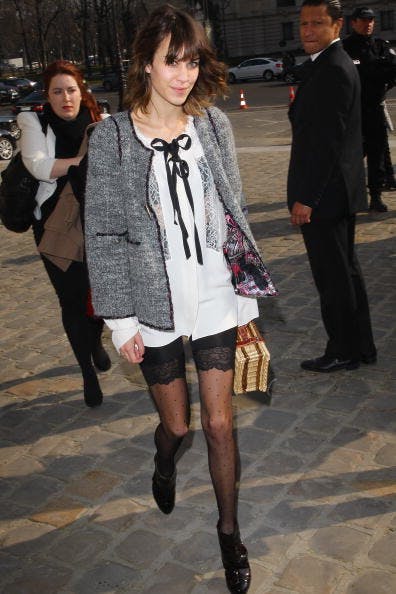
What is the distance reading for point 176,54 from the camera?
299 centimetres

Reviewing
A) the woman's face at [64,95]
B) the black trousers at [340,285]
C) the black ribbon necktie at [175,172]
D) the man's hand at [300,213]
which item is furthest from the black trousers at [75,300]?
the black ribbon necktie at [175,172]

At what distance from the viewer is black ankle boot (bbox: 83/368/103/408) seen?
16.6 feet

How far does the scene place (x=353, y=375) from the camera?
17.1ft

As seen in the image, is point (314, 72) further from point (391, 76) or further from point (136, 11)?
point (136, 11)

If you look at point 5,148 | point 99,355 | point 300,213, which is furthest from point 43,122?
point 5,148

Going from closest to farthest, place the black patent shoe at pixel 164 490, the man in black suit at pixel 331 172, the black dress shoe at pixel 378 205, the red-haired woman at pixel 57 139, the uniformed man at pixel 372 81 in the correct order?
the black patent shoe at pixel 164 490, the red-haired woman at pixel 57 139, the man in black suit at pixel 331 172, the uniformed man at pixel 372 81, the black dress shoe at pixel 378 205

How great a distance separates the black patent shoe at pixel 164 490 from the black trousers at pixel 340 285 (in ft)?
6.25

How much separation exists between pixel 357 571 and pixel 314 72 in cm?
291

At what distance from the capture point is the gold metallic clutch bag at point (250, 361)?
3363mm

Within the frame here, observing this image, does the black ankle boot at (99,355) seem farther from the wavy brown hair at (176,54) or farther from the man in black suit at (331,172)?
the wavy brown hair at (176,54)

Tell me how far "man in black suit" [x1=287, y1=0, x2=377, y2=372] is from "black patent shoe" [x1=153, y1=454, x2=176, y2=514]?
1.90 m

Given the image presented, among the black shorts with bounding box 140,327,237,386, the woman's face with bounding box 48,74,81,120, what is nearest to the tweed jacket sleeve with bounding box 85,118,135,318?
the black shorts with bounding box 140,327,237,386

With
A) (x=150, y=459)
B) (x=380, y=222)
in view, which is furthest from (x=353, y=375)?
(x=380, y=222)

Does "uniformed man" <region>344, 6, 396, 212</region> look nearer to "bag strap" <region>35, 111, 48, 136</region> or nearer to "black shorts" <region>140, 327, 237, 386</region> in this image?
"bag strap" <region>35, 111, 48, 136</region>
